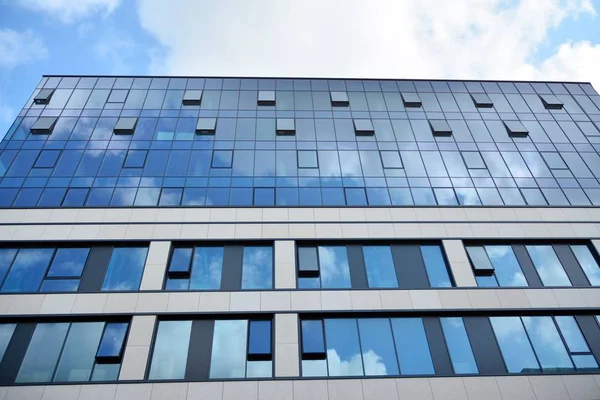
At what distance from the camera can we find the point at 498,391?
1527 centimetres

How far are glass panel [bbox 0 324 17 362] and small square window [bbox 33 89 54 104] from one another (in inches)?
645

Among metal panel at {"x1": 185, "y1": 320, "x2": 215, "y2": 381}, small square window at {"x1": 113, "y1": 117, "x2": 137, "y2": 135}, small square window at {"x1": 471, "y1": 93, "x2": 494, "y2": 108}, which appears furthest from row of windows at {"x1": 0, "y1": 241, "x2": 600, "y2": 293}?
small square window at {"x1": 471, "y1": 93, "x2": 494, "y2": 108}

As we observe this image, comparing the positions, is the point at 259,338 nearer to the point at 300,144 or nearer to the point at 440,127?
the point at 300,144

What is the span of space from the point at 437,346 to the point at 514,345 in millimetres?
3307

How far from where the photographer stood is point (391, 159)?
24.3m

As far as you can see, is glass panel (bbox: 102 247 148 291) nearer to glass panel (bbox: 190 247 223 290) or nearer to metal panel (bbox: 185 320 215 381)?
glass panel (bbox: 190 247 223 290)

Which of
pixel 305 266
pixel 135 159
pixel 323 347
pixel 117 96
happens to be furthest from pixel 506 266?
pixel 117 96

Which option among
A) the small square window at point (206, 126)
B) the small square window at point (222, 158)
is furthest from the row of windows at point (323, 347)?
the small square window at point (206, 126)

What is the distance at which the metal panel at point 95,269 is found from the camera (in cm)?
1800

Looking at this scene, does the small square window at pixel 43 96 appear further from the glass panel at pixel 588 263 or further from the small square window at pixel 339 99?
the glass panel at pixel 588 263

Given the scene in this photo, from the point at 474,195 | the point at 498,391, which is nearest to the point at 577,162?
the point at 474,195

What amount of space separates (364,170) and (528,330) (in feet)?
37.7

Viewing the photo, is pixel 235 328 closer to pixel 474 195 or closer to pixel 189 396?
pixel 189 396

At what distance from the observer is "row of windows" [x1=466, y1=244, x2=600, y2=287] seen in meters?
19.0
